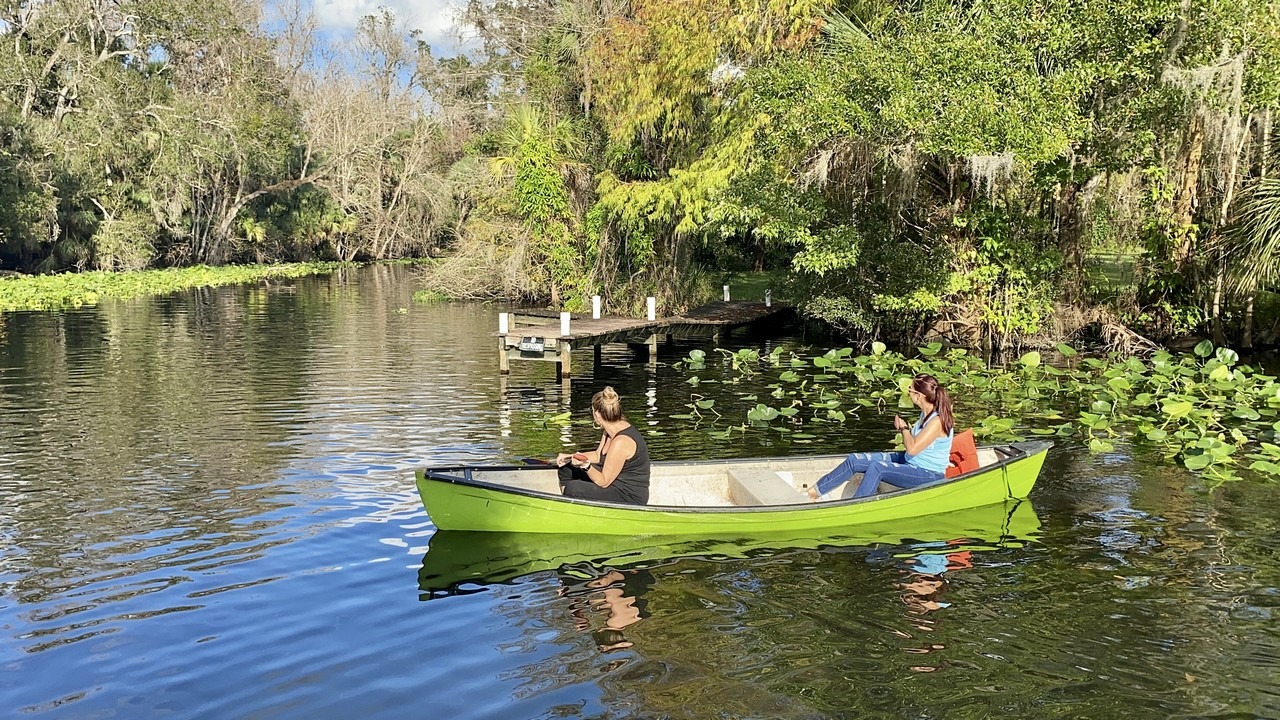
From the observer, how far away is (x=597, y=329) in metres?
24.3

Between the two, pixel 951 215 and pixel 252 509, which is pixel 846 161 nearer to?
pixel 951 215

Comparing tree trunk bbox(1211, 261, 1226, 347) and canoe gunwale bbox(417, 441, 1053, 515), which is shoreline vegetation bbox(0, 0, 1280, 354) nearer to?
tree trunk bbox(1211, 261, 1226, 347)

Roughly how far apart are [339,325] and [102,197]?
27.7 m

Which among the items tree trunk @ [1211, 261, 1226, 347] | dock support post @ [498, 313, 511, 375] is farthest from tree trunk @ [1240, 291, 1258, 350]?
dock support post @ [498, 313, 511, 375]

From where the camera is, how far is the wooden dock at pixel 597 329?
72.9 ft

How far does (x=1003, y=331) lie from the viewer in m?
24.2

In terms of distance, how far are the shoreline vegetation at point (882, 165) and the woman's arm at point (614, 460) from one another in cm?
1193

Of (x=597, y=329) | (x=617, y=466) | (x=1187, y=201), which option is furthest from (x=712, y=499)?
(x=1187, y=201)

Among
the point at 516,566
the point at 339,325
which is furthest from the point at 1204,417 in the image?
the point at 339,325

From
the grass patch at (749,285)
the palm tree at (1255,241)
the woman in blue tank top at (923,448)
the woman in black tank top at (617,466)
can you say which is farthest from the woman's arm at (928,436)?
the grass patch at (749,285)

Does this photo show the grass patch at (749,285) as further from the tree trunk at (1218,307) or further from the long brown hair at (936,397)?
the long brown hair at (936,397)

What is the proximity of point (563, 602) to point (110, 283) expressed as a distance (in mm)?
42983

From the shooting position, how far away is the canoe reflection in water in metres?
8.31

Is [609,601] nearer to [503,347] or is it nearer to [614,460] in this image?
[614,460]
